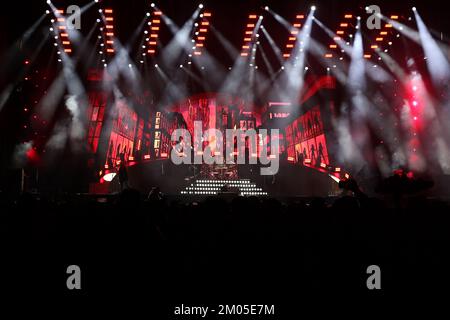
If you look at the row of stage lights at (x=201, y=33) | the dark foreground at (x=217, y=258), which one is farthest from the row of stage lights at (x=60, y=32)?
the dark foreground at (x=217, y=258)

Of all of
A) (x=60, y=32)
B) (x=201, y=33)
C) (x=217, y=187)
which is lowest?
(x=217, y=187)

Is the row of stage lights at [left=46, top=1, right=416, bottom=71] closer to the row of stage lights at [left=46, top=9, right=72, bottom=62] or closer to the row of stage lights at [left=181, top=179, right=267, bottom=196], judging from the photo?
the row of stage lights at [left=46, top=9, right=72, bottom=62]

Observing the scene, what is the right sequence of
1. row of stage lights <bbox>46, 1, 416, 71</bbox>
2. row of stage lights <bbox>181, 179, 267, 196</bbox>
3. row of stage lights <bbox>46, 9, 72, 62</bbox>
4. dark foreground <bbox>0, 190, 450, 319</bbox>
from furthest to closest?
row of stage lights <bbox>181, 179, 267, 196</bbox>, row of stage lights <bbox>46, 1, 416, 71</bbox>, row of stage lights <bbox>46, 9, 72, 62</bbox>, dark foreground <bbox>0, 190, 450, 319</bbox>

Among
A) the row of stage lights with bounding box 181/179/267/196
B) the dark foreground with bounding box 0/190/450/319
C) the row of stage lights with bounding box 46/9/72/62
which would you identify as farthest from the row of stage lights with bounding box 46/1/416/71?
the dark foreground with bounding box 0/190/450/319

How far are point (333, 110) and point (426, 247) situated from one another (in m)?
15.5

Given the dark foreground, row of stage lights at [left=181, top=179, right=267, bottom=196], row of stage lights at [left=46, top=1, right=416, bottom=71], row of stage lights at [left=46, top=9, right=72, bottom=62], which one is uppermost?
row of stage lights at [left=46, top=1, right=416, bottom=71]

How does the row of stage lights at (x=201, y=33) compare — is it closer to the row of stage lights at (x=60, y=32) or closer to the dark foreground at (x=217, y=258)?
the row of stage lights at (x=60, y=32)

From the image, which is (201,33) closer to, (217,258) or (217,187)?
(217,187)

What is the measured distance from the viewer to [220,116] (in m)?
19.7

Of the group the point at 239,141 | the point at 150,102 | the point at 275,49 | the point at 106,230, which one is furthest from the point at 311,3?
the point at 106,230

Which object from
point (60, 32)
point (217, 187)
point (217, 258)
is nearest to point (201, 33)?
point (60, 32)

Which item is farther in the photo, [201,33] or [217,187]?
[217,187]

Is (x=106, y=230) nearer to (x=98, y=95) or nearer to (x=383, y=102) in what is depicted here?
(x=98, y=95)

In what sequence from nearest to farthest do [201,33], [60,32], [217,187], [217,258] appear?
[217,258] → [60,32] → [201,33] → [217,187]
